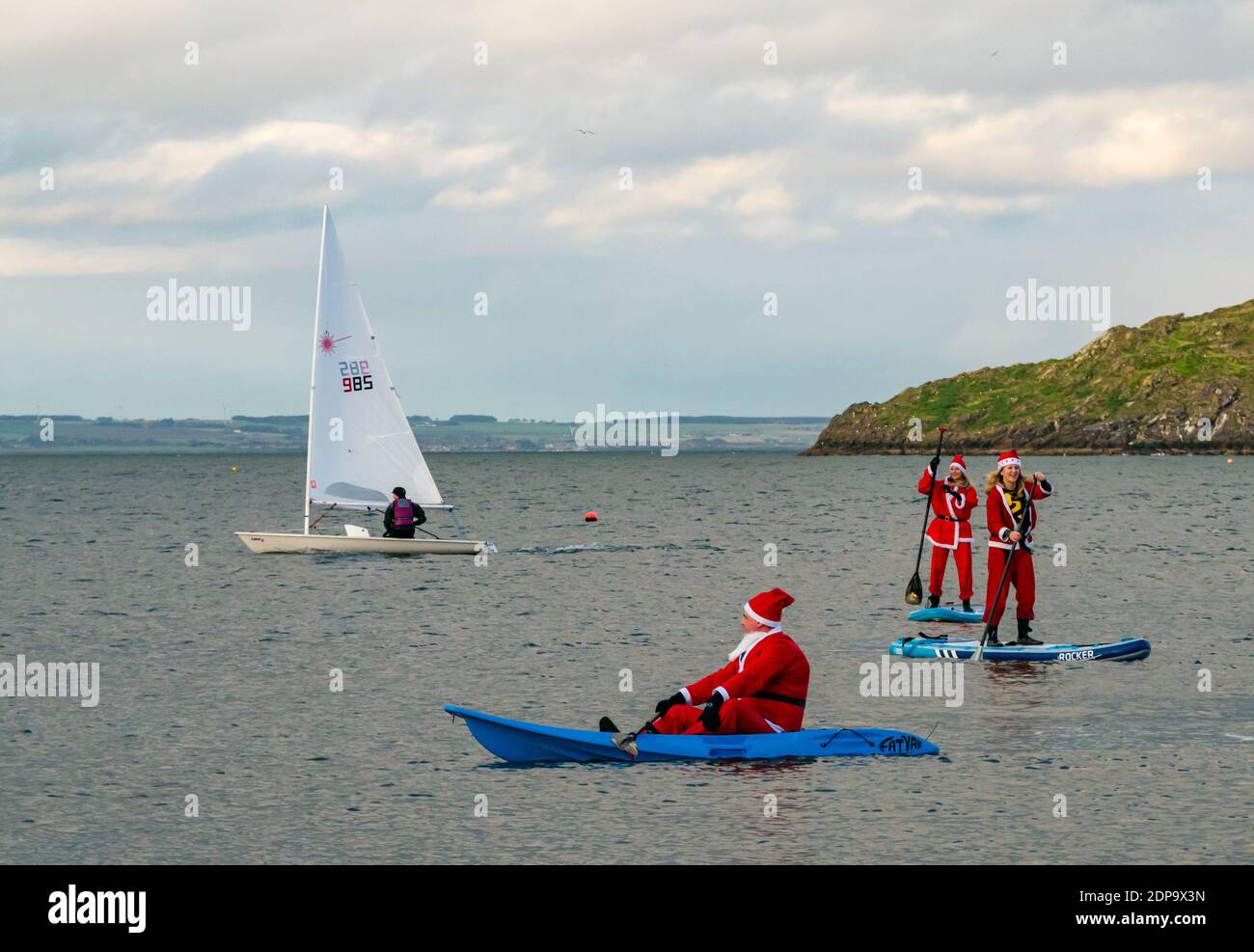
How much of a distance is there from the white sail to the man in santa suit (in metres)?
29.8

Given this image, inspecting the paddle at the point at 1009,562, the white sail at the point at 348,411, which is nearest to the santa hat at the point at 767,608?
the paddle at the point at 1009,562

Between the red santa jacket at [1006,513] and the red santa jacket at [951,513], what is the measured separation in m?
4.60

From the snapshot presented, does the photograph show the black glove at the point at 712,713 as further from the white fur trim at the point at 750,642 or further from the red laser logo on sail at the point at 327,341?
the red laser logo on sail at the point at 327,341

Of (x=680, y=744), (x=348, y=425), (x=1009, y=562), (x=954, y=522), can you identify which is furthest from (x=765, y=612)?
(x=348, y=425)

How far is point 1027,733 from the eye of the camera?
1927 cm

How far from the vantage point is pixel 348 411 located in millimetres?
46906

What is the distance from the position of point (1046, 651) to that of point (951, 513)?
641 centimetres

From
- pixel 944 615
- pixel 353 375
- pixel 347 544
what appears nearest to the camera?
pixel 944 615

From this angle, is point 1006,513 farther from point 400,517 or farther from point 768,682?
point 400,517

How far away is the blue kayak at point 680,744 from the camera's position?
17328mm

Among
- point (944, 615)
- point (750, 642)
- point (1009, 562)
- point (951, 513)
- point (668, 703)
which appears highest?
point (951, 513)
